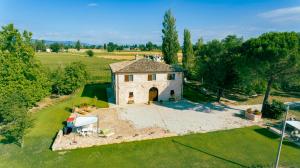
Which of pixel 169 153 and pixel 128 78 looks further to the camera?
pixel 128 78

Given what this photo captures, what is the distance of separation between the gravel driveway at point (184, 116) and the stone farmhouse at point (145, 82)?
1.40m

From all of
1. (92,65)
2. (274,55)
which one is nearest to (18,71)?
(274,55)

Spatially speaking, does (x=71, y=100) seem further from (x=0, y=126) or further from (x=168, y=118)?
(x=168, y=118)

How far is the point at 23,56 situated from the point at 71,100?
27.5ft

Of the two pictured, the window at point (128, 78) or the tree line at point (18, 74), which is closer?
the tree line at point (18, 74)

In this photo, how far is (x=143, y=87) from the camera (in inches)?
1081

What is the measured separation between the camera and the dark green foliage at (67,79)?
30.7 meters

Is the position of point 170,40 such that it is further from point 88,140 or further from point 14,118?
point 14,118

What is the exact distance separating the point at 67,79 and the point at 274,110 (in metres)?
29.1

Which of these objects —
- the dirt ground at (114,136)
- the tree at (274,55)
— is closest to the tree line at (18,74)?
the dirt ground at (114,136)

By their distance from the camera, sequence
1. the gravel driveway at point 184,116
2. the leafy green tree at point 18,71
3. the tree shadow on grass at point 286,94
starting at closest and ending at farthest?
the gravel driveway at point 184,116 → the leafy green tree at point 18,71 → the tree shadow on grass at point 286,94

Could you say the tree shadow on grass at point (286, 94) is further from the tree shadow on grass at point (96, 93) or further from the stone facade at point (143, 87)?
the tree shadow on grass at point (96, 93)

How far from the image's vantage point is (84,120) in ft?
58.2

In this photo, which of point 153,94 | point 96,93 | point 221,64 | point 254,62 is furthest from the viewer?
point 96,93
